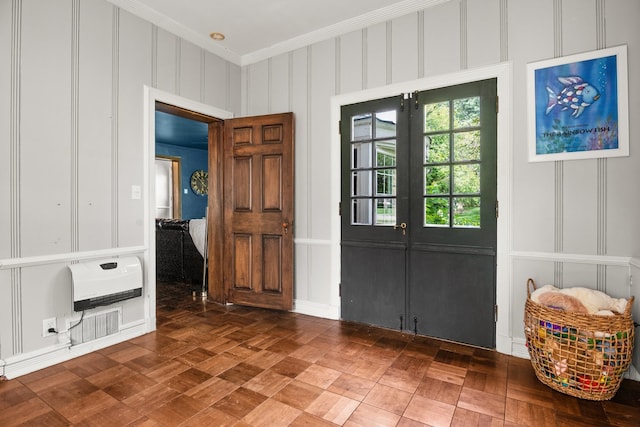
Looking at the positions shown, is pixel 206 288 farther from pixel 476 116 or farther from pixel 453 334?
pixel 476 116

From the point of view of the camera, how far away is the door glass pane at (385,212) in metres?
2.99

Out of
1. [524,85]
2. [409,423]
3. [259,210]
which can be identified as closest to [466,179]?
[524,85]

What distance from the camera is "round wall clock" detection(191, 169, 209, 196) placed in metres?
8.85

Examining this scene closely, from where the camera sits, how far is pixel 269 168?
11.6 feet

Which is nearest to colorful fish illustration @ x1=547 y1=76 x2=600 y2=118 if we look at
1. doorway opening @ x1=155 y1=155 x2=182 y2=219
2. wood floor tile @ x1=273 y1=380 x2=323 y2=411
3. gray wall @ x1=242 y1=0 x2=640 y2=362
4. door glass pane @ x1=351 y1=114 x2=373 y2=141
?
gray wall @ x1=242 y1=0 x2=640 y2=362

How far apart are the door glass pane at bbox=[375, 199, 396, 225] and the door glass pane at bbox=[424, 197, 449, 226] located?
0.94ft

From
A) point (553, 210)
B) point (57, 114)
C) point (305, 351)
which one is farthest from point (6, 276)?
point (553, 210)

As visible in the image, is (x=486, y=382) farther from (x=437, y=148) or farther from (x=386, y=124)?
(x=386, y=124)

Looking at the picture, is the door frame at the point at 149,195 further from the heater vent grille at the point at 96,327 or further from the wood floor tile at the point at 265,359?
the wood floor tile at the point at 265,359

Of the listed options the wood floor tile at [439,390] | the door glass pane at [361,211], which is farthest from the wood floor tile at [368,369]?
the door glass pane at [361,211]

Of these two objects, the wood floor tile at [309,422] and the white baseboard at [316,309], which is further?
the white baseboard at [316,309]

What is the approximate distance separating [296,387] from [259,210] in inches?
77.4

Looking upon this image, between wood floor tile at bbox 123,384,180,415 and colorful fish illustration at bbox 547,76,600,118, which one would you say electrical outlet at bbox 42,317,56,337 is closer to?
wood floor tile at bbox 123,384,180,415

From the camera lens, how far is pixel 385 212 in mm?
3033
